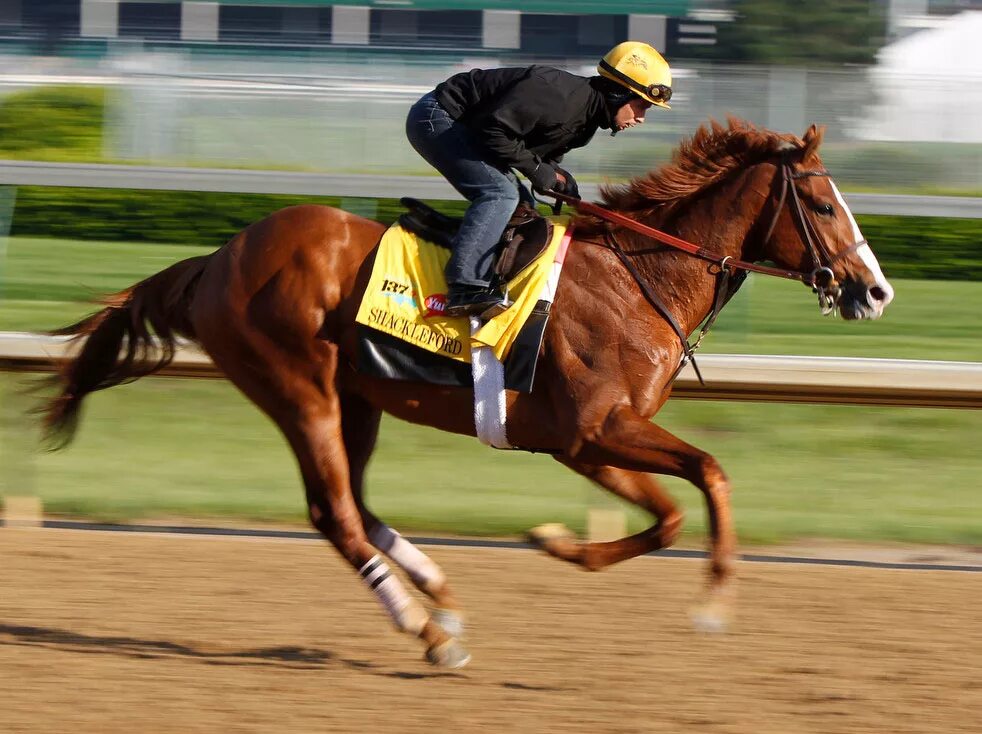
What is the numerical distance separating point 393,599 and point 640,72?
2041mm

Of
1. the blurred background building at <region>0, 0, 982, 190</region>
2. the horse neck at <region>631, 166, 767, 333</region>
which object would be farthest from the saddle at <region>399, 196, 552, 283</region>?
the blurred background building at <region>0, 0, 982, 190</region>

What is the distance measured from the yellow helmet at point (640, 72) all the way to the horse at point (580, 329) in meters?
0.29

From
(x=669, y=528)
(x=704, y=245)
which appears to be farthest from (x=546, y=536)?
(x=704, y=245)

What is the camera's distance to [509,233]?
17.0ft

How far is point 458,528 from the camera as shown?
7133 millimetres

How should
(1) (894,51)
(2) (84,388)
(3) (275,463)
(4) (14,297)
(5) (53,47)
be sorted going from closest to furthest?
(2) (84,388) → (3) (275,463) → (4) (14,297) → (5) (53,47) → (1) (894,51)

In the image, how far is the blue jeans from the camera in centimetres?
505

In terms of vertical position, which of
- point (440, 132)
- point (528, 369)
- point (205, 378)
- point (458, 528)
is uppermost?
point (440, 132)

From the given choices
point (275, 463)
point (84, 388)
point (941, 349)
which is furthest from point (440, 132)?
point (941, 349)

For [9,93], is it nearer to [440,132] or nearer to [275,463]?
[275,463]

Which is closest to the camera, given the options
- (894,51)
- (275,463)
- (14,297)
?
(275,463)

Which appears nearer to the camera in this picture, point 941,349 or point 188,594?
point 188,594

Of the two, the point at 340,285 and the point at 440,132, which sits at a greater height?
the point at 440,132

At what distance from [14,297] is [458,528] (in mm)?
5784
